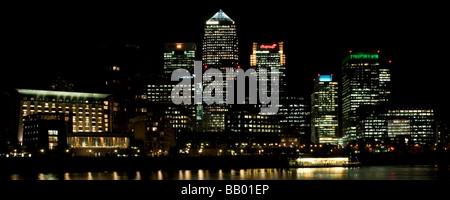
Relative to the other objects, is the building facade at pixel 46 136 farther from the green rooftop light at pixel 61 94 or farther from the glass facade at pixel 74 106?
the green rooftop light at pixel 61 94

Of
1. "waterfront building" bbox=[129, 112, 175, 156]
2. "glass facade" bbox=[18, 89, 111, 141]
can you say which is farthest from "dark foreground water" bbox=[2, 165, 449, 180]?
"glass facade" bbox=[18, 89, 111, 141]

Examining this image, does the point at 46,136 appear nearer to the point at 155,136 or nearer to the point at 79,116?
the point at 155,136

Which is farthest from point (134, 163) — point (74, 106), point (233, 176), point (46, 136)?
point (74, 106)

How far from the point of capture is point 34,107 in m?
153

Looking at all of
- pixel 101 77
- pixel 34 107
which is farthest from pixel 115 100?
pixel 34 107

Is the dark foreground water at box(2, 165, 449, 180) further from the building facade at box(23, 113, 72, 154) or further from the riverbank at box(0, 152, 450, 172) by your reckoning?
the building facade at box(23, 113, 72, 154)

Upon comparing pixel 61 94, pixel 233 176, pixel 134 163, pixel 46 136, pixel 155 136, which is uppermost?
pixel 61 94

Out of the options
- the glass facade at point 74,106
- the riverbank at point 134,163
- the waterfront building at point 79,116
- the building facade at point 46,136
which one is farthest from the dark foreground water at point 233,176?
the glass facade at point 74,106

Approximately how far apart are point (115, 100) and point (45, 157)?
81.0 m

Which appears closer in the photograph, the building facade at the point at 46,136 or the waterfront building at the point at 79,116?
the building facade at the point at 46,136

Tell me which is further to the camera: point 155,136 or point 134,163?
point 155,136
